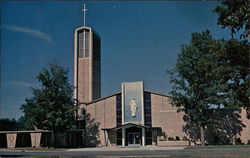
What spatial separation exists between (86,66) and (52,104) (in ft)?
36.2

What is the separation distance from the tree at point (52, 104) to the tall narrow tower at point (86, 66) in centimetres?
660

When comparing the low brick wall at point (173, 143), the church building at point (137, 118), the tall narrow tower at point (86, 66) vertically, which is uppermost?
the tall narrow tower at point (86, 66)

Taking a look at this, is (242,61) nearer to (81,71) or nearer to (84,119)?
(84,119)

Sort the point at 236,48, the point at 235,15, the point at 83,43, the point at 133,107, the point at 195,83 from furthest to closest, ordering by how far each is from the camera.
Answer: the point at 83,43
the point at 133,107
the point at 195,83
the point at 236,48
the point at 235,15

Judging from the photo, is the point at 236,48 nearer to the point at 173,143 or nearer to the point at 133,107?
the point at 173,143

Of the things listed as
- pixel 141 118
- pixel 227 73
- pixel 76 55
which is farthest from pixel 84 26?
pixel 227 73

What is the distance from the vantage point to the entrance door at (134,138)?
33781mm

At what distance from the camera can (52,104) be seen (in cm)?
3058

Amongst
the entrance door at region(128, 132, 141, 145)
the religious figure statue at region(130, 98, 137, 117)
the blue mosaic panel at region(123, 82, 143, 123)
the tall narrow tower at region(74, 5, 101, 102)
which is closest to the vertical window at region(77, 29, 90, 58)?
the tall narrow tower at region(74, 5, 101, 102)

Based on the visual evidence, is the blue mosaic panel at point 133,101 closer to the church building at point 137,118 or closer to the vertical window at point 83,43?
the church building at point 137,118

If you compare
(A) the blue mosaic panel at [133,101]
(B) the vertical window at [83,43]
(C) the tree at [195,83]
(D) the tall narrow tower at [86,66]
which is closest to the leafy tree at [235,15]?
(C) the tree at [195,83]

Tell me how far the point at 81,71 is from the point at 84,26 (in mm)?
6607

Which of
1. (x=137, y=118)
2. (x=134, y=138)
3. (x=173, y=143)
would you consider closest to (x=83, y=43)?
(x=137, y=118)

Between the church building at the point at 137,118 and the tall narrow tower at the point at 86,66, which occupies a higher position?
the tall narrow tower at the point at 86,66
